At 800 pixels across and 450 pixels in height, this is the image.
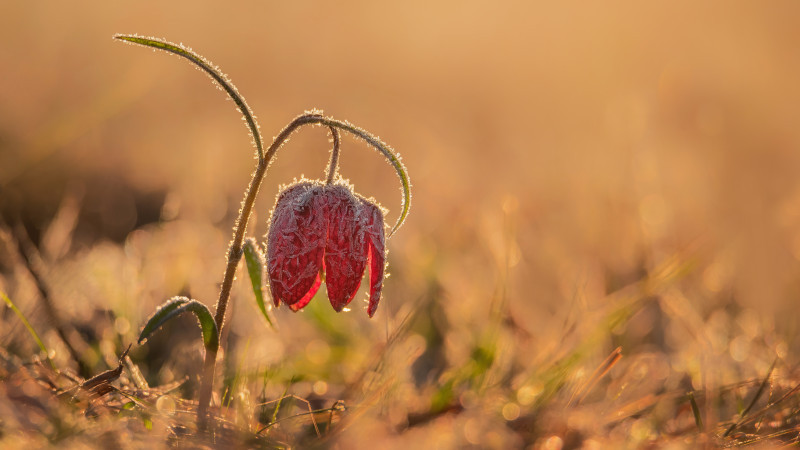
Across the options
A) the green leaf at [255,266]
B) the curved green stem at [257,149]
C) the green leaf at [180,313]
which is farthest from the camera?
the green leaf at [255,266]

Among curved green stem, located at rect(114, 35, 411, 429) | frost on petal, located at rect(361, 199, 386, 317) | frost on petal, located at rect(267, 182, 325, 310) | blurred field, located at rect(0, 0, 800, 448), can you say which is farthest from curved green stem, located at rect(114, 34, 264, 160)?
blurred field, located at rect(0, 0, 800, 448)

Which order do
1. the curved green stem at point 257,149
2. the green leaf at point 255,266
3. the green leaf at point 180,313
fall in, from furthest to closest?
the green leaf at point 255,266 → the curved green stem at point 257,149 → the green leaf at point 180,313

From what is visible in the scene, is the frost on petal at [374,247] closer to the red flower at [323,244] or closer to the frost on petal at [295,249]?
the red flower at [323,244]

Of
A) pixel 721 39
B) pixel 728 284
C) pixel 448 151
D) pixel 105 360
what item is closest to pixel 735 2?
pixel 721 39

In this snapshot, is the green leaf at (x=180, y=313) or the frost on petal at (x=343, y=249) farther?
the frost on petal at (x=343, y=249)

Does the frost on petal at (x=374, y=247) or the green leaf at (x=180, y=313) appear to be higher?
the frost on petal at (x=374, y=247)

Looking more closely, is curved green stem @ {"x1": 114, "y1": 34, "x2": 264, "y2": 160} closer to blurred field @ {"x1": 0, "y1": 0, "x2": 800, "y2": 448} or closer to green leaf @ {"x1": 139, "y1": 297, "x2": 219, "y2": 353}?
green leaf @ {"x1": 139, "y1": 297, "x2": 219, "y2": 353}

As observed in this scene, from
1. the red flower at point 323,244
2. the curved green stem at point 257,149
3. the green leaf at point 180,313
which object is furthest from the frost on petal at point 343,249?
the green leaf at point 180,313

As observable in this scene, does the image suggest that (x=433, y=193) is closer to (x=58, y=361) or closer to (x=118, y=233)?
(x=118, y=233)
